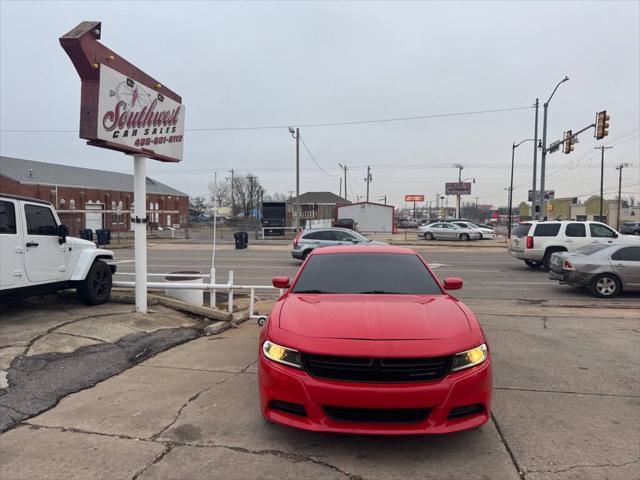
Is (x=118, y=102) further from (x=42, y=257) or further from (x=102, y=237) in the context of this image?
(x=102, y=237)

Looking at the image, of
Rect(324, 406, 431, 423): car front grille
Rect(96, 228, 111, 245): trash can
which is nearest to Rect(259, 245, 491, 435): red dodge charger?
Rect(324, 406, 431, 423): car front grille

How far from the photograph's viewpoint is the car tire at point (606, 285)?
1202cm

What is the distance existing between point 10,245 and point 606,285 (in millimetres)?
12935

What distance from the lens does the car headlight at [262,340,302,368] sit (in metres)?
3.40

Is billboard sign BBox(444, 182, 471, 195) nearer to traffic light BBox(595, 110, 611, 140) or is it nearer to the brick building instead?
the brick building

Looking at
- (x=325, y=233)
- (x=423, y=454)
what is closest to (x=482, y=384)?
(x=423, y=454)

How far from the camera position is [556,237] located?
16938mm

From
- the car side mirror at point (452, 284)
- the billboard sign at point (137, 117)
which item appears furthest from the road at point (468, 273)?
the car side mirror at point (452, 284)

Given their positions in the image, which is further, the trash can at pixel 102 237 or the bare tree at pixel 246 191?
the bare tree at pixel 246 191

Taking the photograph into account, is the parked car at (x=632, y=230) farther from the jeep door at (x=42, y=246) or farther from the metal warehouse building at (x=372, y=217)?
the jeep door at (x=42, y=246)

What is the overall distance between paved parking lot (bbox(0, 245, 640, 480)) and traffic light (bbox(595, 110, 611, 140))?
18035 mm

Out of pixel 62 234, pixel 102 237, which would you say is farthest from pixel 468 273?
pixel 102 237

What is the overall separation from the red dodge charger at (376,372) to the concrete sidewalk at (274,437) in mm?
297

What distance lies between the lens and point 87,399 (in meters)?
4.40
